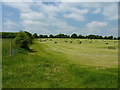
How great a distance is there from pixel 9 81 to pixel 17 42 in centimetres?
1900

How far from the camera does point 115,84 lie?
6.93 m

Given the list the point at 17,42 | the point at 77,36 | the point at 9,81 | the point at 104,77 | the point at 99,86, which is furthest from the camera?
the point at 77,36

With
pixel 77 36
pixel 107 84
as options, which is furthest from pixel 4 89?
pixel 77 36

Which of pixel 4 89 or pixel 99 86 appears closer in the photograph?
pixel 4 89

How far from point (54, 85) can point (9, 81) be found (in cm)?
252

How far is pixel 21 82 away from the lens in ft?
23.4

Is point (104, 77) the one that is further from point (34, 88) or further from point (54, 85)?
point (34, 88)

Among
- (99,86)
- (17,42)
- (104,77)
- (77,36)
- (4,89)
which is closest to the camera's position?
(4,89)

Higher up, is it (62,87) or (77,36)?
(77,36)

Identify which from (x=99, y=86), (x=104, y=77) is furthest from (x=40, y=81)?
(x=104, y=77)

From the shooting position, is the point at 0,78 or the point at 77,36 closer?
the point at 0,78

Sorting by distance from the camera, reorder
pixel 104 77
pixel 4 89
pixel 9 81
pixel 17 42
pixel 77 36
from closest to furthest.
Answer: pixel 4 89, pixel 9 81, pixel 104 77, pixel 17 42, pixel 77 36

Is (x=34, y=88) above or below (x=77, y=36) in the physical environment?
below

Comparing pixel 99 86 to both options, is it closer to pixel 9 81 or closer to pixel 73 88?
pixel 73 88
